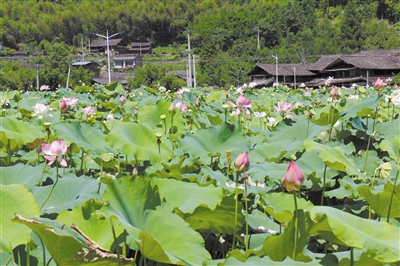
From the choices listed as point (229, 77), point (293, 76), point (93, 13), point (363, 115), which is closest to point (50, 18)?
point (93, 13)

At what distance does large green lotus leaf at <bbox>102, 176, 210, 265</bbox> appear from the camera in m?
0.77

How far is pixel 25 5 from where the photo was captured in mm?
81250

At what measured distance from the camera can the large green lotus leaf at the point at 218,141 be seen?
1.60 m

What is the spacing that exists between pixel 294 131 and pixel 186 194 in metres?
1.07

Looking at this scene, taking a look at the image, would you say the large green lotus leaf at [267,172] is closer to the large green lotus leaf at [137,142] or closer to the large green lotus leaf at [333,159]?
the large green lotus leaf at [333,159]

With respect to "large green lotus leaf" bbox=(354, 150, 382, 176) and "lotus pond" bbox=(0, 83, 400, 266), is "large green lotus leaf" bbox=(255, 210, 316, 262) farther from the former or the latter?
"large green lotus leaf" bbox=(354, 150, 382, 176)

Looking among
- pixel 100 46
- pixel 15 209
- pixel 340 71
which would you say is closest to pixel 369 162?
pixel 15 209

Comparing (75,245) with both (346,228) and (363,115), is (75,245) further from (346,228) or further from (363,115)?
(363,115)

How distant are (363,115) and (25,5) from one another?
287 feet

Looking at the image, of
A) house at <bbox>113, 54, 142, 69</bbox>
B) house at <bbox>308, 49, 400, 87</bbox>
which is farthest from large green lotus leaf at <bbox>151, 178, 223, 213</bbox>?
house at <bbox>113, 54, 142, 69</bbox>

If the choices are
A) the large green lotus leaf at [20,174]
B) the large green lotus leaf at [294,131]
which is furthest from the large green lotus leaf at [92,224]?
the large green lotus leaf at [294,131]

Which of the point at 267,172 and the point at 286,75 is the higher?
the point at 267,172

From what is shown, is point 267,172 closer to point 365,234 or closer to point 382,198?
point 382,198

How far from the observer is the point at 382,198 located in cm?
103
